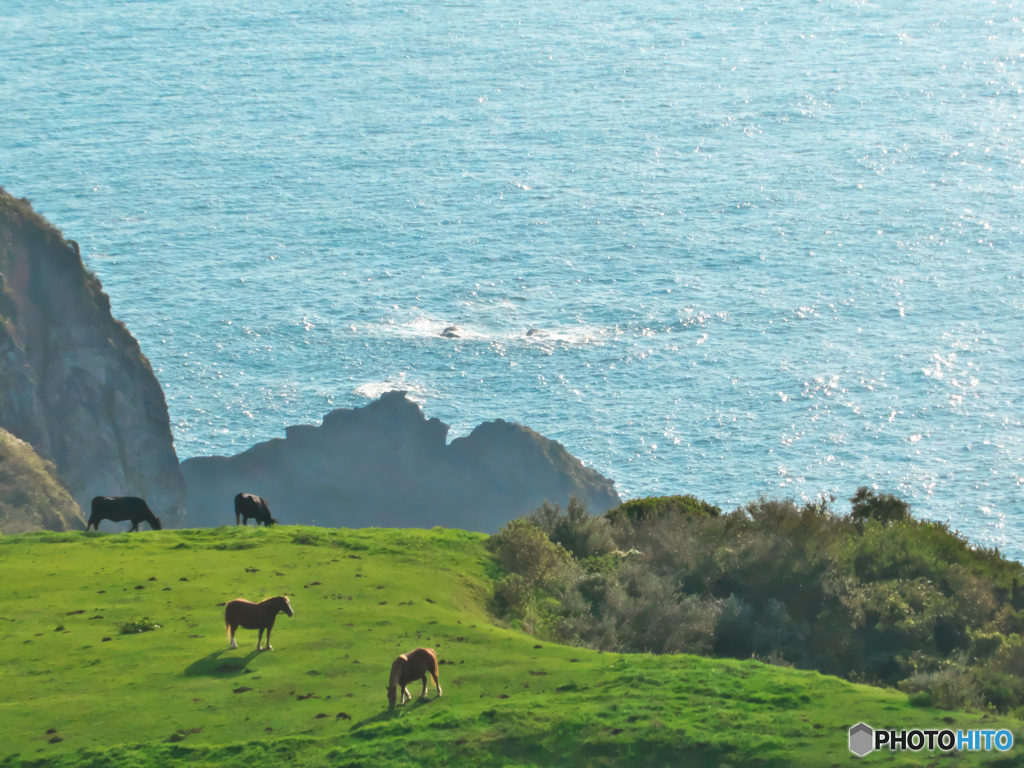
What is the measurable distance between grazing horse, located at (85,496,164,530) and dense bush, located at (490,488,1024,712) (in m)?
10.3

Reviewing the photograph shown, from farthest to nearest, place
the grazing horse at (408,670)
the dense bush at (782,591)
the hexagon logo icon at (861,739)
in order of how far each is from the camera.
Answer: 1. the dense bush at (782,591)
2. the grazing horse at (408,670)
3. the hexagon logo icon at (861,739)

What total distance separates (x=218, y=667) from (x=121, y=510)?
1349 centimetres

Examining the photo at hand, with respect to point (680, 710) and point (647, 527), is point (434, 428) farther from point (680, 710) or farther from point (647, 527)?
point (680, 710)

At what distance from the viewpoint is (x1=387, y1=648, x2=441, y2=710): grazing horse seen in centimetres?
1648

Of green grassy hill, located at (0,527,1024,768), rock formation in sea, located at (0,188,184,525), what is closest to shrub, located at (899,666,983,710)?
green grassy hill, located at (0,527,1024,768)

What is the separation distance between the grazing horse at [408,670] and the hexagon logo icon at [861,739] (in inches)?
258

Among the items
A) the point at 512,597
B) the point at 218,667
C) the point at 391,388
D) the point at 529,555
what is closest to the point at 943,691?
the point at 512,597

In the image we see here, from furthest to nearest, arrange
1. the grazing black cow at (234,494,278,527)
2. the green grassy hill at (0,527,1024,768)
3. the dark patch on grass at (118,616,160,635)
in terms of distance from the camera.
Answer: the grazing black cow at (234,494,278,527), the dark patch on grass at (118,616,160,635), the green grassy hill at (0,527,1024,768)

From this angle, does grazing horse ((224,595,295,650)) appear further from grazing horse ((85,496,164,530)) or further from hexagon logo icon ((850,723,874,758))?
grazing horse ((85,496,164,530))

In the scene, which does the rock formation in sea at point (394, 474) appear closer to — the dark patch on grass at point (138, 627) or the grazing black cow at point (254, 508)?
the grazing black cow at point (254, 508)

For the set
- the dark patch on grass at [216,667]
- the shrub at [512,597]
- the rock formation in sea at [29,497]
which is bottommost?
the rock formation in sea at [29,497]

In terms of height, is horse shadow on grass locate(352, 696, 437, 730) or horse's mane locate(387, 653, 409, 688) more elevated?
horse's mane locate(387, 653, 409, 688)

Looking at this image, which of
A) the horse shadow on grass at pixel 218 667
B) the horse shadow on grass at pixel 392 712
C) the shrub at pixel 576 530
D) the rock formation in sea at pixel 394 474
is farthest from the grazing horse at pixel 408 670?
the rock formation in sea at pixel 394 474

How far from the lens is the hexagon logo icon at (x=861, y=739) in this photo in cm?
1553
